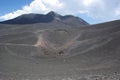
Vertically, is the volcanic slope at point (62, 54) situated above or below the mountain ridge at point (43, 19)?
below

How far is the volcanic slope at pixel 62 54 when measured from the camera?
43.0 m

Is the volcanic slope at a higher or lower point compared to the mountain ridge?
lower

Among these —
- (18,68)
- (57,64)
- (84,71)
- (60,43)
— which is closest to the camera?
(84,71)

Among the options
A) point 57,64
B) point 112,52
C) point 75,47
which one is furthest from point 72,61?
point 75,47

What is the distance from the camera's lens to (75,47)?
212ft

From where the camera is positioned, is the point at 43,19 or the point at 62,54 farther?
the point at 43,19

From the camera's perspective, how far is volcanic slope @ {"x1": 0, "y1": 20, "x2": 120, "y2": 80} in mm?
43034

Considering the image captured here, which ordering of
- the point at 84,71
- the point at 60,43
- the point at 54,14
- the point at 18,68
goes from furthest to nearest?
1. the point at 54,14
2. the point at 60,43
3. the point at 18,68
4. the point at 84,71

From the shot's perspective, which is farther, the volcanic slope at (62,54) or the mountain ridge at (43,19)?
the mountain ridge at (43,19)

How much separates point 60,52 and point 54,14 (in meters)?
105

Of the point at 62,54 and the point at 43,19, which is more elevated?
the point at 43,19

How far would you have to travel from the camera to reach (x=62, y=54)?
62.9 metres

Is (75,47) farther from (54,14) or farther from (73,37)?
(54,14)

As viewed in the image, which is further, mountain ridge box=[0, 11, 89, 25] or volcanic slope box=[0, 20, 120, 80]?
mountain ridge box=[0, 11, 89, 25]
